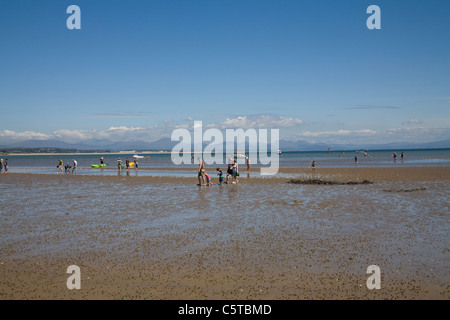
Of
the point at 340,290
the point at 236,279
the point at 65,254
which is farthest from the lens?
the point at 65,254

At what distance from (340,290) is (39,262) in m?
7.18

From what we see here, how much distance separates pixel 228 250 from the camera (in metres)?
9.45

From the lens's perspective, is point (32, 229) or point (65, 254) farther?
point (32, 229)

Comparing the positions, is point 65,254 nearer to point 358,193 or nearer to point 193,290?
point 193,290

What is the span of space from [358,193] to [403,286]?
49.8 feet

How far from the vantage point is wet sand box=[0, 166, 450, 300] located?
680cm

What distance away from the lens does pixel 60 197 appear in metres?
21.1

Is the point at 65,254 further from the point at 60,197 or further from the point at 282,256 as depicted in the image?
the point at 60,197

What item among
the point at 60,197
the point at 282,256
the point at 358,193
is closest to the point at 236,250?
the point at 282,256

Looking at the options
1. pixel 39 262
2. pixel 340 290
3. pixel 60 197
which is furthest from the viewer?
pixel 60 197

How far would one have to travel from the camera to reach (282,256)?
8.84 meters

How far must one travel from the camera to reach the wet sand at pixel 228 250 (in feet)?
22.3
